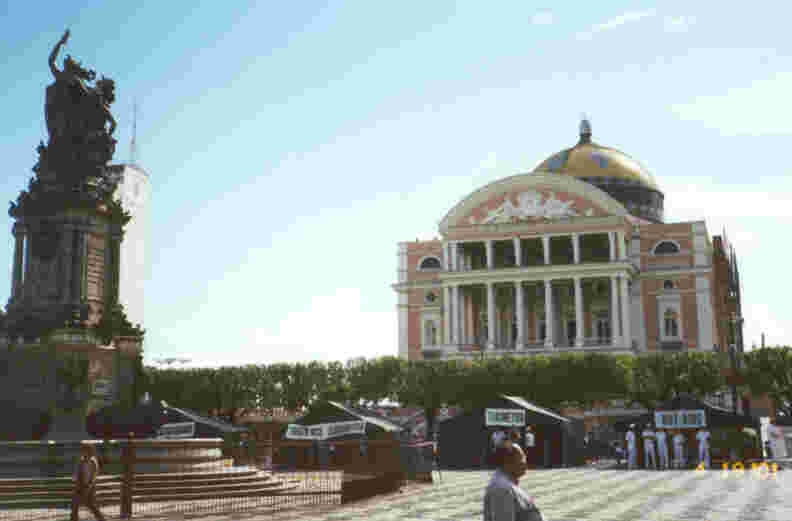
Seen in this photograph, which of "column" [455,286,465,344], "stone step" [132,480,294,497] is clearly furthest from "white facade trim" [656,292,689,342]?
"stone step" [132,480,294,497]

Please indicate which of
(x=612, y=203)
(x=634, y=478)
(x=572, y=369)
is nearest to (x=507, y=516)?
(x=634, y=478)

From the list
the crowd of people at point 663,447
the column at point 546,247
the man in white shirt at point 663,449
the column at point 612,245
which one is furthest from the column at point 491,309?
the man in white shirt at point 663,449

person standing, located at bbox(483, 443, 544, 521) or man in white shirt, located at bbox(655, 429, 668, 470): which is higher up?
person standing, located at bbox(483, 443, 544, 521)

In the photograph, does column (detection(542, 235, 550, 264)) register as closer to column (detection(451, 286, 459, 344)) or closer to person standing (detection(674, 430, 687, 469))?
column (detection(451, 286, 459, 344))

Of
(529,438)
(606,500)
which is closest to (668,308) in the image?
(529,438)

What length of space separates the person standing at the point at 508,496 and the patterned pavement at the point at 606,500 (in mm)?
9494

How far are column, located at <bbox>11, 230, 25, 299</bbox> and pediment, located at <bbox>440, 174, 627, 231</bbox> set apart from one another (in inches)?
1961

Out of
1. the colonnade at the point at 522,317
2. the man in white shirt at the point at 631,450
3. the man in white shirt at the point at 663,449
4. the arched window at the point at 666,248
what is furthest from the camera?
the arched window at the point at 666,248

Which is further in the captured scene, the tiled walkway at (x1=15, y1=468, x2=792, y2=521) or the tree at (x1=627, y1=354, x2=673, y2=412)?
the tree at (x1=627, y1=354, x2=673, y2=412)

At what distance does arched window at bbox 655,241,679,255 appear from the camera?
2719 inches

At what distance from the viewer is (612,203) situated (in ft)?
219

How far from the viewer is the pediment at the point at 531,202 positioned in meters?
67.0

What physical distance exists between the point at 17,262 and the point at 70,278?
160cm

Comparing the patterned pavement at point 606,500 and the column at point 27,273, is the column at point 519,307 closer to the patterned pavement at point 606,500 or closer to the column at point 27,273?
the patterned pavement at point 606,500
